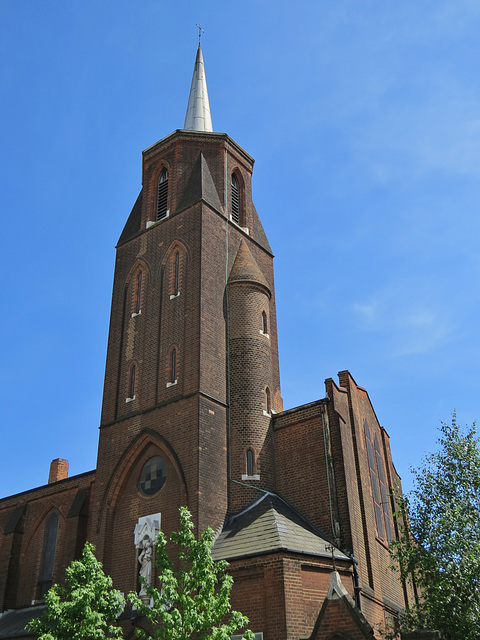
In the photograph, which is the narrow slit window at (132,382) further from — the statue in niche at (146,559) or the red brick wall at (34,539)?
the statue in niche at (146,559)

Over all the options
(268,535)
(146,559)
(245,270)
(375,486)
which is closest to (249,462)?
(268,535)

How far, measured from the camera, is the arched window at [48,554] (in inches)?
1096

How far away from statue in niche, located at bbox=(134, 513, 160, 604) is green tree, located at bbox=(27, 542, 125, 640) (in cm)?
386

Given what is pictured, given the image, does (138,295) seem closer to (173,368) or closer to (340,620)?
(173,368)

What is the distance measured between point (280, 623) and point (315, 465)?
6.09m

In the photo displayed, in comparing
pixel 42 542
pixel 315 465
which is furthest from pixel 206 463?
pixel 42 542

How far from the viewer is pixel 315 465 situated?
22.3 metres

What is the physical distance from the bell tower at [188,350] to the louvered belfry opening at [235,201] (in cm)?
6

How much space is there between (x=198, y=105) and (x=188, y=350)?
15.6m

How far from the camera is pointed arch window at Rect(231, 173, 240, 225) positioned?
29.7 meters

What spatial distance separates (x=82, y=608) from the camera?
16297mm

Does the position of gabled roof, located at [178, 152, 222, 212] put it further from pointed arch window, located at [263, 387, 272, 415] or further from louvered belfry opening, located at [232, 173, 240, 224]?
pointed arch window, located at [263, 387, 272, 415]

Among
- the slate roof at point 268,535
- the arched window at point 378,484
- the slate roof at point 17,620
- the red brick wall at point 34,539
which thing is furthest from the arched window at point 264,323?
the slate roof at point 17,620

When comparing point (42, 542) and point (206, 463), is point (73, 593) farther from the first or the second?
point (42, 542)
